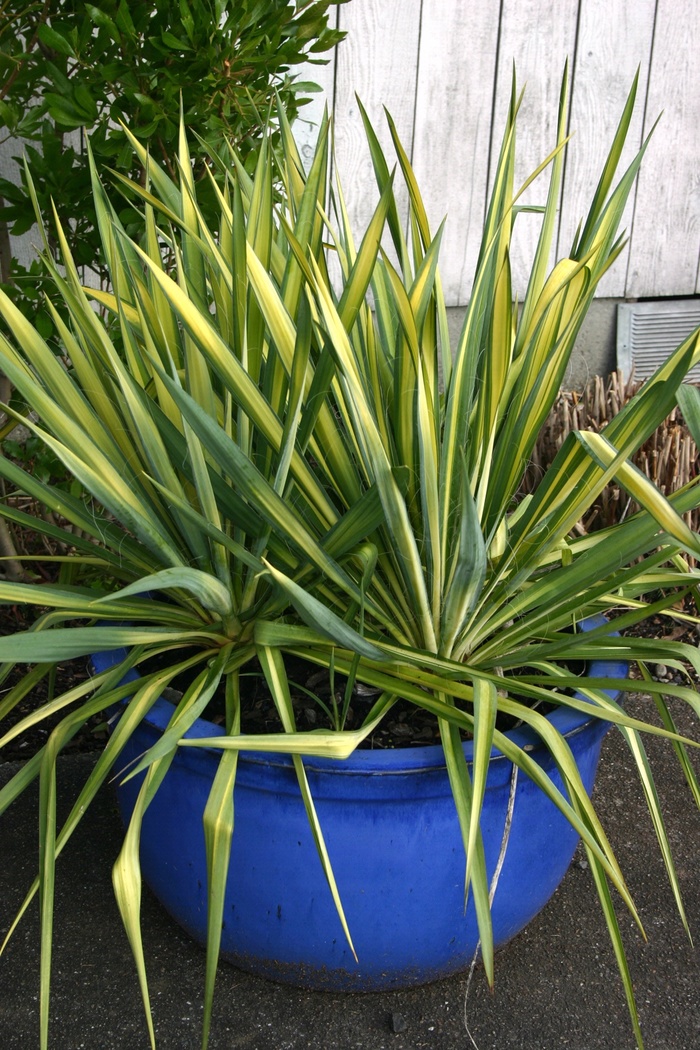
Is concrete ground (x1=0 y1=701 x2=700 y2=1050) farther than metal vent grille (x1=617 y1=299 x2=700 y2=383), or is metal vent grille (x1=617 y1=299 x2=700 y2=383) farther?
metal vent grille (x1=617 y1=299 x2=700 y2=383)

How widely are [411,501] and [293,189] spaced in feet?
1.63

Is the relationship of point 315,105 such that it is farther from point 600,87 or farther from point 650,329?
point 650,329

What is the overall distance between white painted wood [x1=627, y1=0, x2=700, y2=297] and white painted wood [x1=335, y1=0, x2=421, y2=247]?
0.74 m

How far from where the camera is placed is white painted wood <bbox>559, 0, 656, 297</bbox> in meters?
2.72

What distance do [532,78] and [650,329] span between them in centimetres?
84

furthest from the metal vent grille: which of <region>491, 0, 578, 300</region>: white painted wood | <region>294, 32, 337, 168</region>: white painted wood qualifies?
<region>294, 32, 337, 168</region>: white painted wood

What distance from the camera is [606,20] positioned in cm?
271

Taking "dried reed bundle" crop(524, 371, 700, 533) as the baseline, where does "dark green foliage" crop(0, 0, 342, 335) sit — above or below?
above

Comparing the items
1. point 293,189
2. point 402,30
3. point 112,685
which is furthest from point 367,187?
point 112,685

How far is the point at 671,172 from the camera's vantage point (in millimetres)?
2938

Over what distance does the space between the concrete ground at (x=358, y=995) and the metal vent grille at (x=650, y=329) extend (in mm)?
1882

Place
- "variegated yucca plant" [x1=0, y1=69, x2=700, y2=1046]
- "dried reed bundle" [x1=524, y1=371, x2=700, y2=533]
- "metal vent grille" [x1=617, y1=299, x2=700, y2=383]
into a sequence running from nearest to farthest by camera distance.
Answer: "variegated yucca plant" [x1=0, y1=69, x2=700, y2=1046] < "dried reed bundle" [x1=524, y1=371, x2=700, y2=533] < "metal vent grille" [x1=617, y1=299, x2=700, y2=383]

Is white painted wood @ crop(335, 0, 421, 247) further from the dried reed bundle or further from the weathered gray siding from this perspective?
the dried reed bundle

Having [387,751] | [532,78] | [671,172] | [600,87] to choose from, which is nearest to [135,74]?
[387,751]
